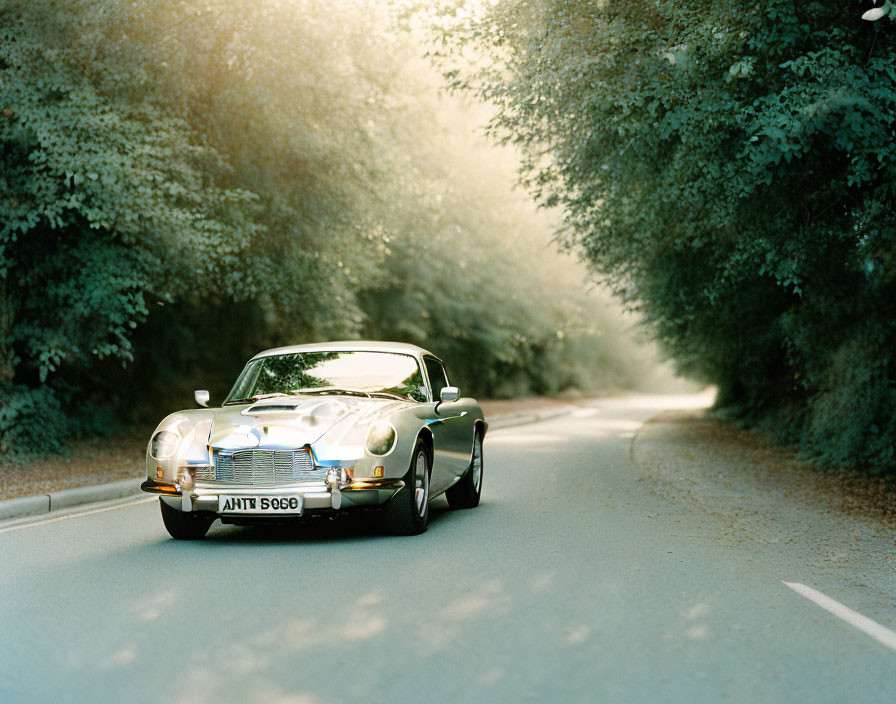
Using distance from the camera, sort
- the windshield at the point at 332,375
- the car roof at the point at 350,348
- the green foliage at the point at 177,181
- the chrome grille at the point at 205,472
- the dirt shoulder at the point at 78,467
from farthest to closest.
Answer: the green foliage at the point at 177,181 → the dirt shoulder at the point at 78,467 → the car roof at the point at 350,348 → the windshield at the point at 332,375 → the chrome grille at the point at 205,472

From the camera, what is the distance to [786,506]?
1127 centimetres

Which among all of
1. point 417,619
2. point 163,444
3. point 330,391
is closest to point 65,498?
point 163,444

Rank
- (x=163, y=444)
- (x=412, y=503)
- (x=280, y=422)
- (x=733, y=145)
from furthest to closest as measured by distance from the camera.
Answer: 1. (x=733, y=145)
2. (x=412, y=503)
3. (x=163, y=444)
4. (x=280, y=422)

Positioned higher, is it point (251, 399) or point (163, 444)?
point (251, 399)

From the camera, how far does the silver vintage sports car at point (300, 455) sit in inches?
307

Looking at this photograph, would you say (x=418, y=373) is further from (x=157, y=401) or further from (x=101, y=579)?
(x=157, y=401)

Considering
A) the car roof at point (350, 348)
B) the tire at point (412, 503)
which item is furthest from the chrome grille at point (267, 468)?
the car roof at point (350, 348)

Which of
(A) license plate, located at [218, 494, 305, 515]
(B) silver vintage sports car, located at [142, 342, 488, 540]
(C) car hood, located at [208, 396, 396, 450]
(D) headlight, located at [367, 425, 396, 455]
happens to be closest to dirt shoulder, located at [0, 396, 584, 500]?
(B) silver vintage sports car, located at [142, 342, 488, 540]

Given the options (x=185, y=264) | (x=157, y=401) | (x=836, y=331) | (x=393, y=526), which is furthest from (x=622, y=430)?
(x=393, y=526)

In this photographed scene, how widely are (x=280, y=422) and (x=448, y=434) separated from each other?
2.18 meters

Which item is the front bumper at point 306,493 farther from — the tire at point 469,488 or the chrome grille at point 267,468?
the tire at point 469,488

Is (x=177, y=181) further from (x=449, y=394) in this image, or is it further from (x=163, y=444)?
(x=163, y=444)

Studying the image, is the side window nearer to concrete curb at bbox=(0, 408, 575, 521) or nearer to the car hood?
the car hood

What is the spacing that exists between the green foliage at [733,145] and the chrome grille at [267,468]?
4.99m
